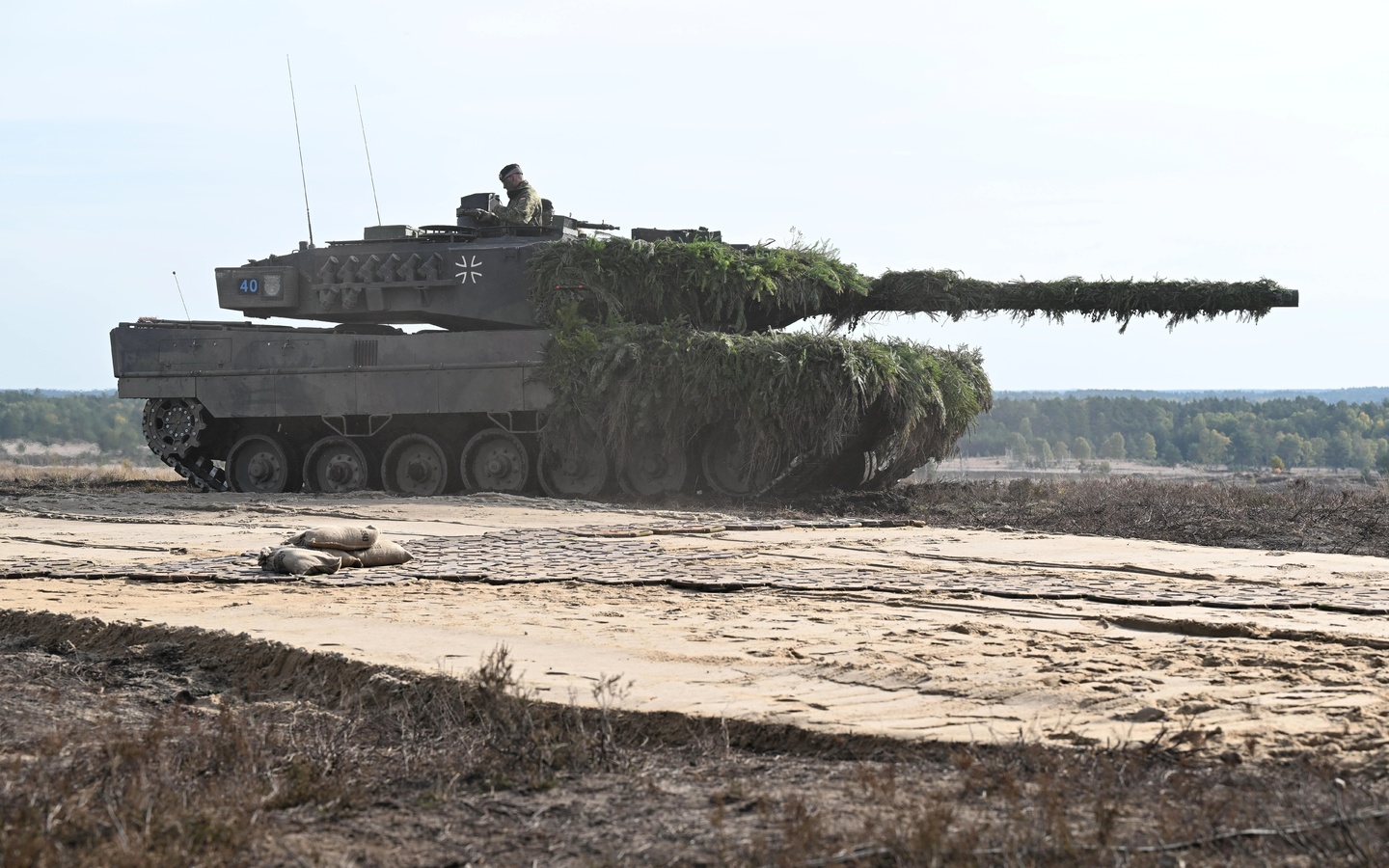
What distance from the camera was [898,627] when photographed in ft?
21.0

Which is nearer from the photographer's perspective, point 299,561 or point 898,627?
point 898,627

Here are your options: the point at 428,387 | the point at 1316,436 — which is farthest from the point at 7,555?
the point at 1316,436

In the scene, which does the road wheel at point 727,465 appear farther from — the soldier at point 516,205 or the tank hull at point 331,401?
the soldier at point 516,205

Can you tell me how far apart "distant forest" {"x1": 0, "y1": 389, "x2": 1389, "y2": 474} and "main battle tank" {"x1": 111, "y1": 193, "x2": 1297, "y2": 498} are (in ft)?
6.73

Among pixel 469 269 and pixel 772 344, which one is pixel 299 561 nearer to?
pixel 772 344

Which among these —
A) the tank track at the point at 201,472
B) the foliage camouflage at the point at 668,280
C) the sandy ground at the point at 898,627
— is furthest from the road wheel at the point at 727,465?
the tank track at the point at 201,472

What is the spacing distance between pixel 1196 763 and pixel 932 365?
12.3 metres

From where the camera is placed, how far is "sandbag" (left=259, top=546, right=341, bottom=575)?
8.41 metres

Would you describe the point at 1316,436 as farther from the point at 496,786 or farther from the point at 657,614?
the point at 496,786

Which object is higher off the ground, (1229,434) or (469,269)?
(469,269)

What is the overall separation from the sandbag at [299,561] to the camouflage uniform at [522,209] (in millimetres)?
9325

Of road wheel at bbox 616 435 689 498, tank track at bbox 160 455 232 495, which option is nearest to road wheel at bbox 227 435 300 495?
tank track at bbox 160 455 232 495

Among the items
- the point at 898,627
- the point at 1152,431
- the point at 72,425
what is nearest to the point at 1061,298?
the point at 898,627

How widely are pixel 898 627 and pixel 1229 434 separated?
32329mm
